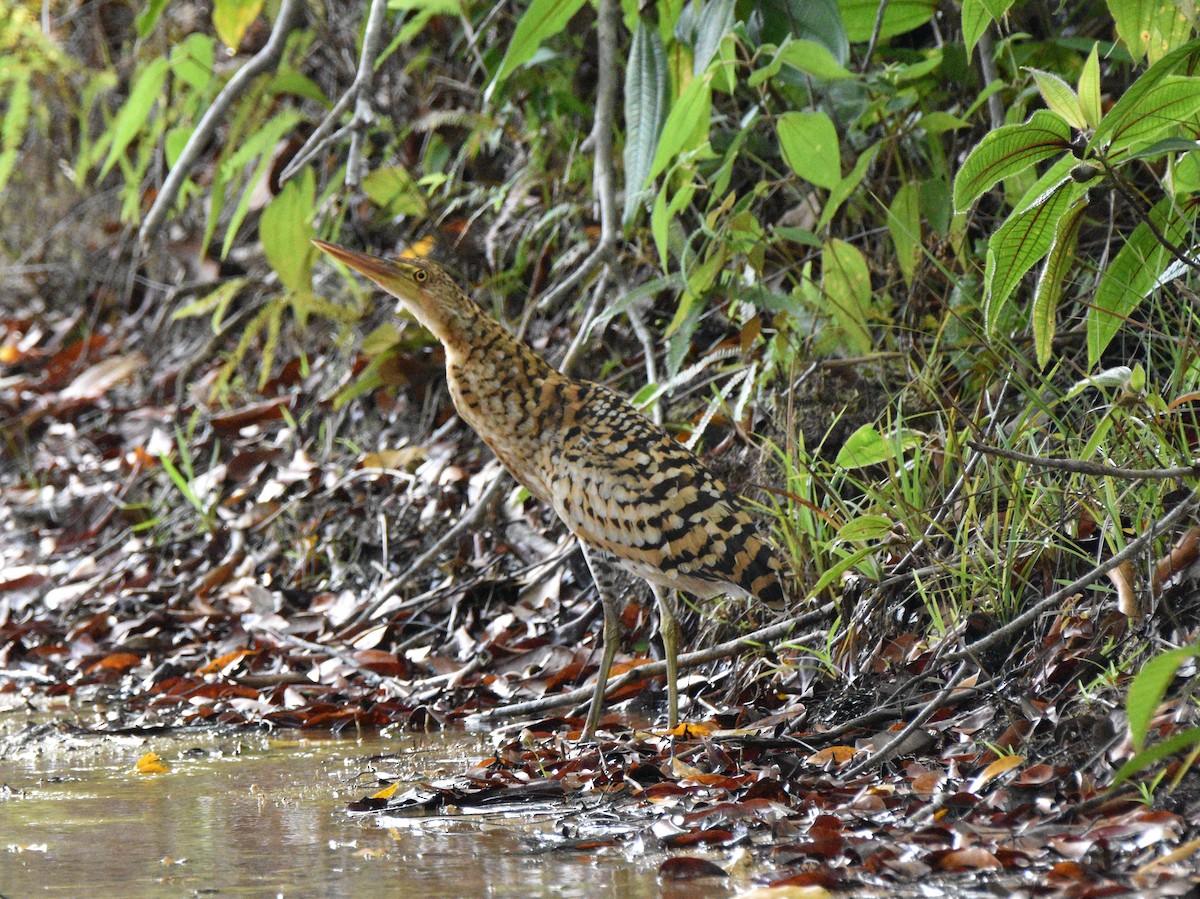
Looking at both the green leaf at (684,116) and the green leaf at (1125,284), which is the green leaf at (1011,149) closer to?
the green leaf at (1125,284)

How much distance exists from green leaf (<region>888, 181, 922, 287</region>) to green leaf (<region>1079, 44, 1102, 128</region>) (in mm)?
1477

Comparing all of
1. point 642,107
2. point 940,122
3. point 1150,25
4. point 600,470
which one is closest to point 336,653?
point 600,470

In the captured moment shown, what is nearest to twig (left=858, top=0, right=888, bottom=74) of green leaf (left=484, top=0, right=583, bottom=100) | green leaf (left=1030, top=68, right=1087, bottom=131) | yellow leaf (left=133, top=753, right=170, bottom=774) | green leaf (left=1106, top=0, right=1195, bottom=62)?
green leaf (left=484, top=0, right=583, bottom=100)

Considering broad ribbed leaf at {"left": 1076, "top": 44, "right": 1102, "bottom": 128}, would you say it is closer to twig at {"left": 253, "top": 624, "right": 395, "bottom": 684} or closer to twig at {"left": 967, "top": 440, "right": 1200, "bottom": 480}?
twig at {"left": 967, "top": 440, "right": 1200, "bottom": 480}

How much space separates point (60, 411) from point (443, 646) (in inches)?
152

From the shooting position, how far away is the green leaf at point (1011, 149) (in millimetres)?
2605

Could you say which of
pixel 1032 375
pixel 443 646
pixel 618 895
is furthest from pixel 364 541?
pixel 618 895

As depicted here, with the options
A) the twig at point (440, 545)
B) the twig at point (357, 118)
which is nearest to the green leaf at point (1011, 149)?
the twig at point (357, 118)

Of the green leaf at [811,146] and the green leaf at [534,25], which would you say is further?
the green leaf at [534,25]

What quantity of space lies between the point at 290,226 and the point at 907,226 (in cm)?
237

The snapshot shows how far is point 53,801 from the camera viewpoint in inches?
121

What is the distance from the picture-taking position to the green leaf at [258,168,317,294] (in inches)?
200

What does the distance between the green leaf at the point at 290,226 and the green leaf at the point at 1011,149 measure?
305cm

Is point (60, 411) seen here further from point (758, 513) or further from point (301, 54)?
point (758, 513)
